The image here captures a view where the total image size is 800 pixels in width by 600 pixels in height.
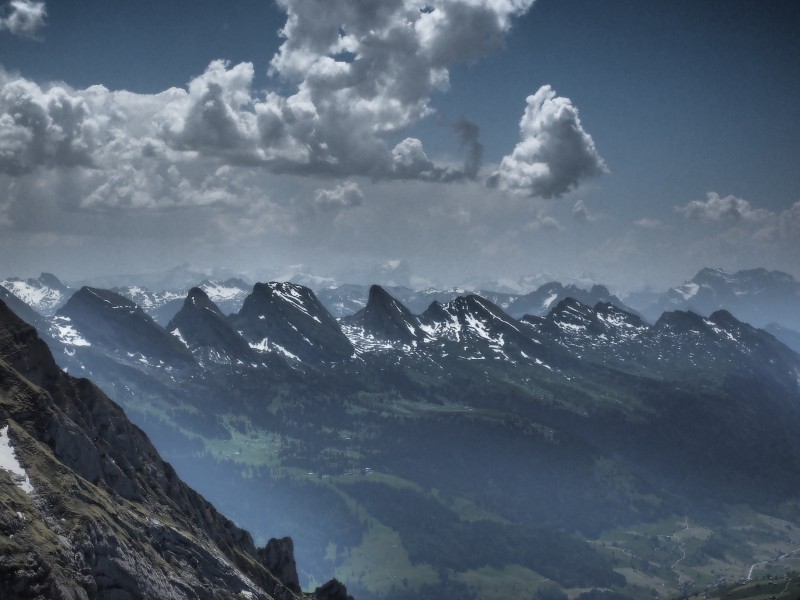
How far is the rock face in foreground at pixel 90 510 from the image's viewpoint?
79062 millimetres

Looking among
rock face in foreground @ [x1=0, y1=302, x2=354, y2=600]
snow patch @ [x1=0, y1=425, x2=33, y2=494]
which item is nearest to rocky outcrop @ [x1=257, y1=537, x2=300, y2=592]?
rock face in foreground @ [x1=0, y1=302, x2=354, y2=600]

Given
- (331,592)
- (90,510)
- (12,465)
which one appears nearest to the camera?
(12,465)

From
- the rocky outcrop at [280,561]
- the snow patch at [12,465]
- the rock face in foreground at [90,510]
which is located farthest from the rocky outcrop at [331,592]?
the snow patch at [12,465]

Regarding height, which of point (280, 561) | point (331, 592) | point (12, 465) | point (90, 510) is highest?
point (12, 465)

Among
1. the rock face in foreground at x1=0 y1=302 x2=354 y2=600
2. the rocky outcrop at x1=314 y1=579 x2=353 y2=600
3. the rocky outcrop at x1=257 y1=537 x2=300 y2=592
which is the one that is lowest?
the rocky outcrop at x1=314 y1=579 x2=353 y2=600

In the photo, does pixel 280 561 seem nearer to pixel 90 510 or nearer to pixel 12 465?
pixel 90 510

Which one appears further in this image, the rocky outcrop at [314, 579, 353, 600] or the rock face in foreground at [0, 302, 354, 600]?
the rocky outcrop at [314, 579, 353, 600]

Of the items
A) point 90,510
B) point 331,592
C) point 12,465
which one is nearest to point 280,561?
point 331,592

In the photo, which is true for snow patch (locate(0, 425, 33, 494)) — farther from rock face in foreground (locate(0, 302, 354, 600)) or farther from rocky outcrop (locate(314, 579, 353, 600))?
rocky outcrop (locate(314, 579, 353, 600))

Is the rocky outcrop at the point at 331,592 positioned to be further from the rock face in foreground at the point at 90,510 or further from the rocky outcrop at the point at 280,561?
the rocky outcrop at the point at 280,561

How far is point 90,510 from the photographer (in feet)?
297

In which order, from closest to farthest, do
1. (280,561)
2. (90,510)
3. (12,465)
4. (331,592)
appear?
(12,465) → (90,510) → (331,592) → (280,561)

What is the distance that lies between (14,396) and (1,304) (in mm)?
19092

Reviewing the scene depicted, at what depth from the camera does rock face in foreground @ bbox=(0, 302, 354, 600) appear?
7906 centimetres
